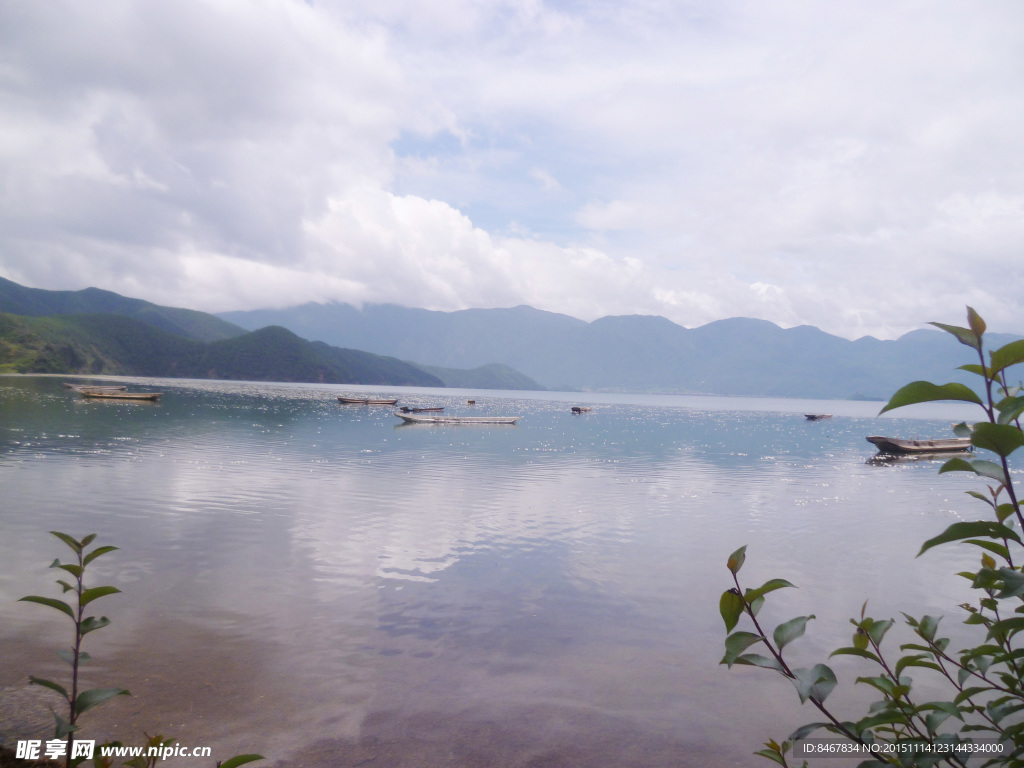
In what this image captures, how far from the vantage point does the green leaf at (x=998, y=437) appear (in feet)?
5.74

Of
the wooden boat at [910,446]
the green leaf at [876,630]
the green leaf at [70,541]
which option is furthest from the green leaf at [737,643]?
the wooden boat at [910,446]

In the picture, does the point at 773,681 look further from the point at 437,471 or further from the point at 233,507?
the point at 437,471

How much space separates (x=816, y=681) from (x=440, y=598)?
11228mm

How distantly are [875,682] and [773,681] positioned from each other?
8187 millimetres

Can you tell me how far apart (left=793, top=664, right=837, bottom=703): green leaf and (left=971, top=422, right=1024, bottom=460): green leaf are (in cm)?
100

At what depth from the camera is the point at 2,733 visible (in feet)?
22.1

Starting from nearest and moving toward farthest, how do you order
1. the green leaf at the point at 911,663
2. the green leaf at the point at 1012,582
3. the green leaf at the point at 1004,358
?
1. the green leaf at the point at 1012,582
2. the green leaf at the point at 1004,358
3. the green leaf at the point at 911,663

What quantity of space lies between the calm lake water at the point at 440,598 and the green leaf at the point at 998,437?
6935 millimetres

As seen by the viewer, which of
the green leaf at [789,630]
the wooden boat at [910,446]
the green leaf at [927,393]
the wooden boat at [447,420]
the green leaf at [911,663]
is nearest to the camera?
the green leaf at [927,393]

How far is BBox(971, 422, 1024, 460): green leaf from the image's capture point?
5.74 feet

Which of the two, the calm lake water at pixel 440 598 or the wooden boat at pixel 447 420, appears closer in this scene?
the calm lake water at pixel 440 598

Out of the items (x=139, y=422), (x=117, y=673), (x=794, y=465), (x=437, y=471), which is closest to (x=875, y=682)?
(x=117, y=673)

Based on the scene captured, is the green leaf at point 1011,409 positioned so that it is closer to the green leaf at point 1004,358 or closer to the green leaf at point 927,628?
the green leaf at point 1004,358

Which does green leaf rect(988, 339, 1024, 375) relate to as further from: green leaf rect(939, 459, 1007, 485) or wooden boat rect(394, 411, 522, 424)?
wooden boat rect(394, 411, 522, 424)
